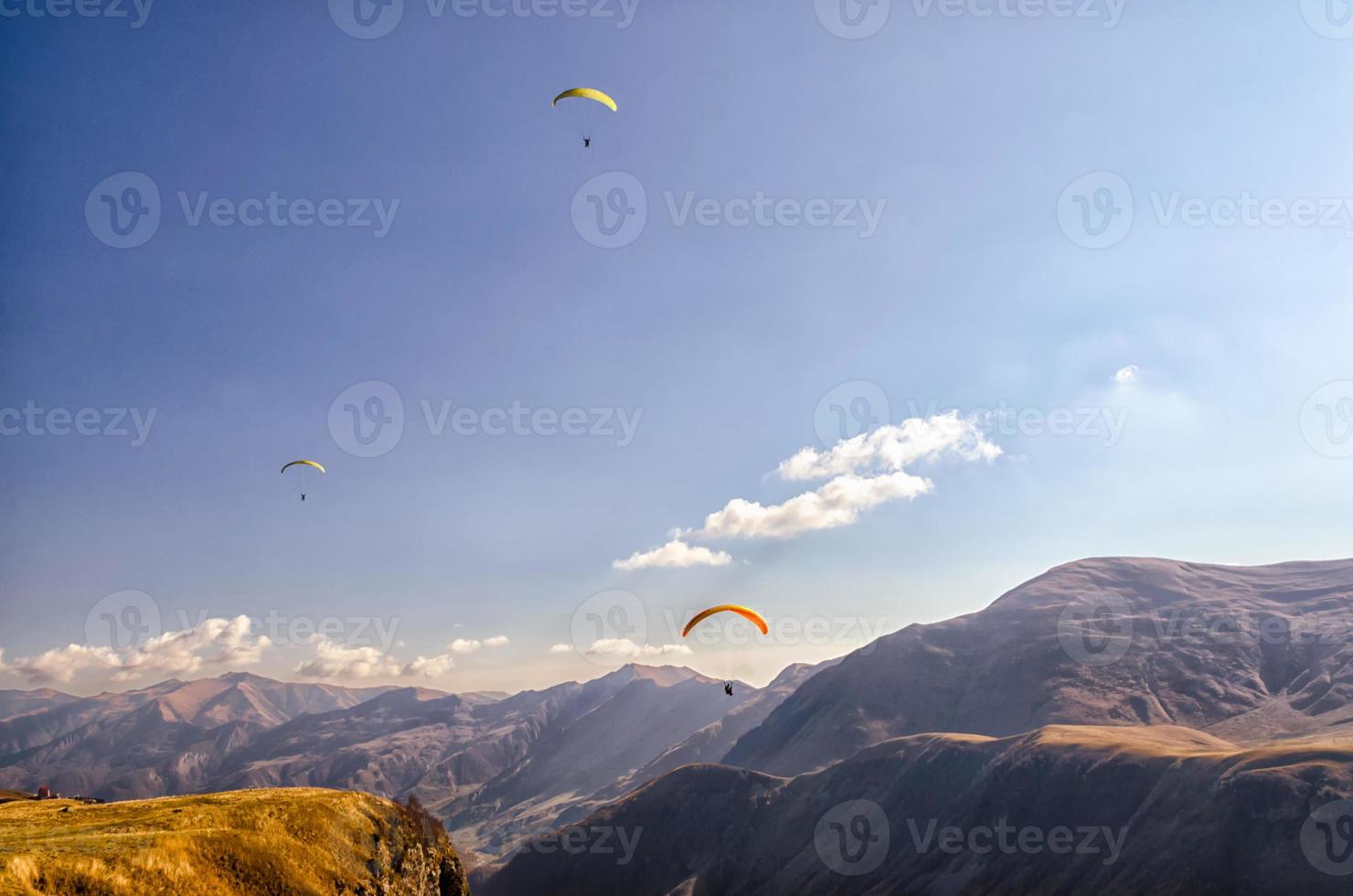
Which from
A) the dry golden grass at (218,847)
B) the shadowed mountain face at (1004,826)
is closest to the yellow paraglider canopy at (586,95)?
the dry golden grass at (218,847)

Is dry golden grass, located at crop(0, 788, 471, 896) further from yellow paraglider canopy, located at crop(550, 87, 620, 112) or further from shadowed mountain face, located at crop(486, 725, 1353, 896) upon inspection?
shadowed mountain face, located at crop(486, 725, 1353, 896)

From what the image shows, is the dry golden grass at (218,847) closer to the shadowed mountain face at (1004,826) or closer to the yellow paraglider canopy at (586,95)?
the yellow paraglider canopy at (586,95)

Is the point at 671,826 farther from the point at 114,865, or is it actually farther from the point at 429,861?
the point at 114,865

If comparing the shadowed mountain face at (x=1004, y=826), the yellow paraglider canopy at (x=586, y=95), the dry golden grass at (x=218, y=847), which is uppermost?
the yellow paraglider canopy at (x=586, y=95)

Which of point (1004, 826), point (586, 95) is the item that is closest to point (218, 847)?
point (586, 95)

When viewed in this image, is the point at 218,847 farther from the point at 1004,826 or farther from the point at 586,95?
the point at 1004,826
